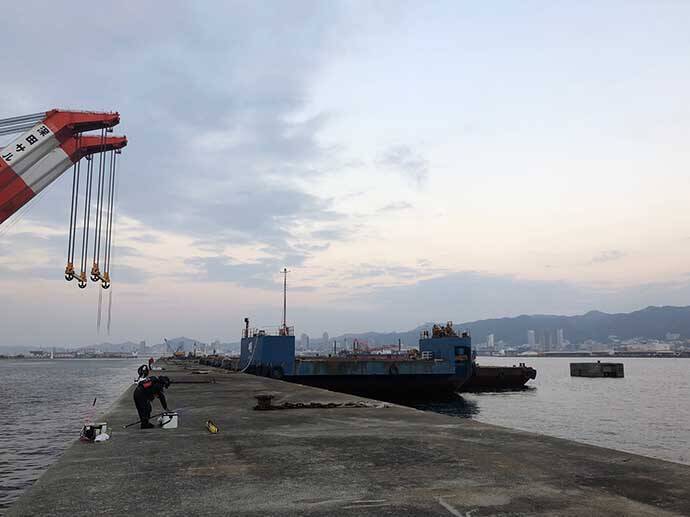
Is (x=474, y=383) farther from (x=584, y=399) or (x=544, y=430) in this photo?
(x=544, y=430)

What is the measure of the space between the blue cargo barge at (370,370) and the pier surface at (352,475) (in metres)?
32.5

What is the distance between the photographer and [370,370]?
45156 mm

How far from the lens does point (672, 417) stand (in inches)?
1561

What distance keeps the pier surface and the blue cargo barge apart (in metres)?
32.5

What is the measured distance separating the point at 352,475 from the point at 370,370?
38.0 m

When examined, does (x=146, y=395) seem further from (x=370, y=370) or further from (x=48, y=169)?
(x=370, y=370)

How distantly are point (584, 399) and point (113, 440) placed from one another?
177 ft

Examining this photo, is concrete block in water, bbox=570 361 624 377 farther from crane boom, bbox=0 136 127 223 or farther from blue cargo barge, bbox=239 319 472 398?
crane boom, bbox=0 136 127 223

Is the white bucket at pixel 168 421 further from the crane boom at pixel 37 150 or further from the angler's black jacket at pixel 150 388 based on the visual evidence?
the crane boom at pixel 37 150

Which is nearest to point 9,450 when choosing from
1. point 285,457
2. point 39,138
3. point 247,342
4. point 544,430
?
point 285,457

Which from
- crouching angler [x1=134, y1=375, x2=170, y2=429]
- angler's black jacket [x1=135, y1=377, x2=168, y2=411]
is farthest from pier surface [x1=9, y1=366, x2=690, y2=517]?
angler's black jacket [x1=135, y1=377, x2=168, y2=411]

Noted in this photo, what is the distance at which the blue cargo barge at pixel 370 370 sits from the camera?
147 ft

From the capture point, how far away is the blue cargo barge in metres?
44.9

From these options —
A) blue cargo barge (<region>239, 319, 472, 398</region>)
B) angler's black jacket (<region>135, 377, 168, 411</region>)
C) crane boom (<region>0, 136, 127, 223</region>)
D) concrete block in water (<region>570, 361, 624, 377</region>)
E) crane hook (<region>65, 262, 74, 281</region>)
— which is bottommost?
concrete block in water (<region>570, 361, 624, 377</region>)
